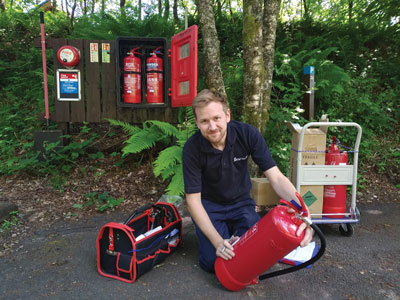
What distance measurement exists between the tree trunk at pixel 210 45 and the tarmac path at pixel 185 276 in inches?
97.3

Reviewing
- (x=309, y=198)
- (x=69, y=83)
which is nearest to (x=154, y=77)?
(x=69, y=83)

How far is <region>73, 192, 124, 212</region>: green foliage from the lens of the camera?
3978 millimetres

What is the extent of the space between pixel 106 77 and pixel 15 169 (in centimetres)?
209

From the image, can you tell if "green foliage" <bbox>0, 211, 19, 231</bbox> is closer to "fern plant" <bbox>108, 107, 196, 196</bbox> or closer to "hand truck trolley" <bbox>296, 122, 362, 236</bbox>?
"fern plant" <bbox>108, 107, 196, 196</bbox>

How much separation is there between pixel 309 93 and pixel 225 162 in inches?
136

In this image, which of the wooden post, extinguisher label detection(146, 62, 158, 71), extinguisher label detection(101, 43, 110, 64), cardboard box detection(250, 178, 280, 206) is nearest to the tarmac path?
cardboard box detection(250, 178, 280, 206)

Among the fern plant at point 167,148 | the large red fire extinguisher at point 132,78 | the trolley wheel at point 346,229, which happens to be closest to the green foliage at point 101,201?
the fern plant at point 167,148

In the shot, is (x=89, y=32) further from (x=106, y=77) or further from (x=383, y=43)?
(x=383, y=43)

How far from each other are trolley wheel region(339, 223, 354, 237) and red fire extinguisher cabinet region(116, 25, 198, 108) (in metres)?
2.74

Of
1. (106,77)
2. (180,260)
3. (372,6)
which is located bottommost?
(180,260)

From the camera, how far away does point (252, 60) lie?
4051 millimetres

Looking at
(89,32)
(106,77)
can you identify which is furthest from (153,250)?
(89,32)

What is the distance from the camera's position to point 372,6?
675 centimetres

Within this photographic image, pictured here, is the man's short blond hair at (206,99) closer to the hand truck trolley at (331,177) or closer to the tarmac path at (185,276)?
the hand truck trolley at (331,177)
